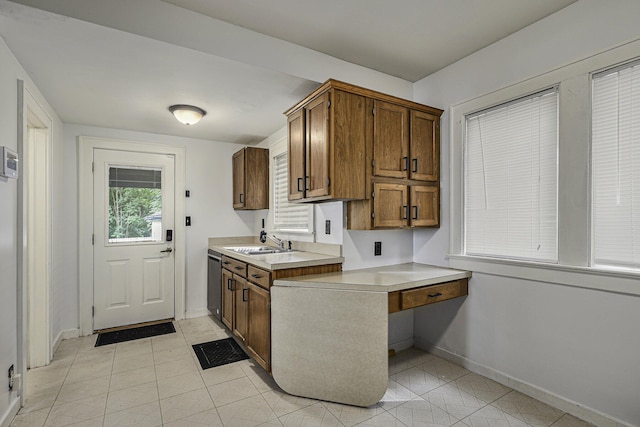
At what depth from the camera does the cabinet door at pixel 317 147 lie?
7.65ft

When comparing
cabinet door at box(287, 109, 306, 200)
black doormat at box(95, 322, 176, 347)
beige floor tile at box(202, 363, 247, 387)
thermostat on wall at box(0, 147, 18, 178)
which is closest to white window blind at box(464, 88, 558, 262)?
cabinet door at box(287, 109, 306, 200)

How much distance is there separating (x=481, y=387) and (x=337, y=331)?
1206 millimetres

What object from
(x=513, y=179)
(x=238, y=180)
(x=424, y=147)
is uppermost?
(x=424, y=147)

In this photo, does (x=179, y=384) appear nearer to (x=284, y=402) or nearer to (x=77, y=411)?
(x=77, y=411)

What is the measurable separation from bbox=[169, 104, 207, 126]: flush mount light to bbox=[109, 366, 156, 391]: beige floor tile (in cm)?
226

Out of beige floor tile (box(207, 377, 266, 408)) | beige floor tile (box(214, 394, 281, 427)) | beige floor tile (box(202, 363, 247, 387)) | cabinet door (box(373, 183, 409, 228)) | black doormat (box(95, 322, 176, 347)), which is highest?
cabinet door (box(373, 183, 409, 228))

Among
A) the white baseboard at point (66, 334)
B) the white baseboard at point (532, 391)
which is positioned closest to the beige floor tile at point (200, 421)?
the white baseboard at point (532, 391)

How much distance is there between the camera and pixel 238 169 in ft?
13.9

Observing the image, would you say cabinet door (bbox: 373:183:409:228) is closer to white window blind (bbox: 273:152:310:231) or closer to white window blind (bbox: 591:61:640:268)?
white window blind (bbox: 273:152:310:231)

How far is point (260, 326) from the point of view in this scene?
8.45 feet

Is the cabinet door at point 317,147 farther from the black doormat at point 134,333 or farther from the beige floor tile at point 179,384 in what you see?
the black doormat at point 134,333

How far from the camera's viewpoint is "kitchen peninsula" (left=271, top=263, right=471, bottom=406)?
2088mm

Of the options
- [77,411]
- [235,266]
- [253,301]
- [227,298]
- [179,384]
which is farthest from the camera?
[227,298]

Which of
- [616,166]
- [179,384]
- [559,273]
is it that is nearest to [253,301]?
[179,384]
